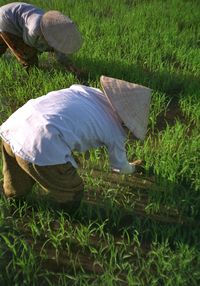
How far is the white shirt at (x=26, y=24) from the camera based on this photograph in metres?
3.58

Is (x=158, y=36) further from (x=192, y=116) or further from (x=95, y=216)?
(x=95, y=216)

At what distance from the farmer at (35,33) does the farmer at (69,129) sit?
111cm

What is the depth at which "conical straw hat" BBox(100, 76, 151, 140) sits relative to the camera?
2131 mm

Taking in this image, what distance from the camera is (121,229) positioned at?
2.36m

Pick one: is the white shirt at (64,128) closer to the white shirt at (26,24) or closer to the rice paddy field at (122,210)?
the rice paddy field at (122,210)

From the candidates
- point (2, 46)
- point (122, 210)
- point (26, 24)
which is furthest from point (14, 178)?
point (2, 46)

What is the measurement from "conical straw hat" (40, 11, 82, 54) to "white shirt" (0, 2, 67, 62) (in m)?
0.24

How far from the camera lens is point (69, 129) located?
2078mm

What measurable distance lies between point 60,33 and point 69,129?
1385 mm

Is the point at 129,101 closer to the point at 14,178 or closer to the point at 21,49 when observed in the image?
the point at 14,178

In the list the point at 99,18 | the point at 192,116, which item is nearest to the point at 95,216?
the point at 192,116

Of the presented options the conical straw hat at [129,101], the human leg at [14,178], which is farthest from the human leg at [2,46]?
the conical straw hat at [129,101]

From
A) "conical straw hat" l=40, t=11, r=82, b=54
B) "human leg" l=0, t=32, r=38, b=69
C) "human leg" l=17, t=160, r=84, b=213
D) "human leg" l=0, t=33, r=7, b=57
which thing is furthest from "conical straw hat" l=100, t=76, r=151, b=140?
"human leg" l=0, t=33, r=7, b=57

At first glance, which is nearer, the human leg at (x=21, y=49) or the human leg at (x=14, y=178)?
the human leg at (x=14, y=178)
